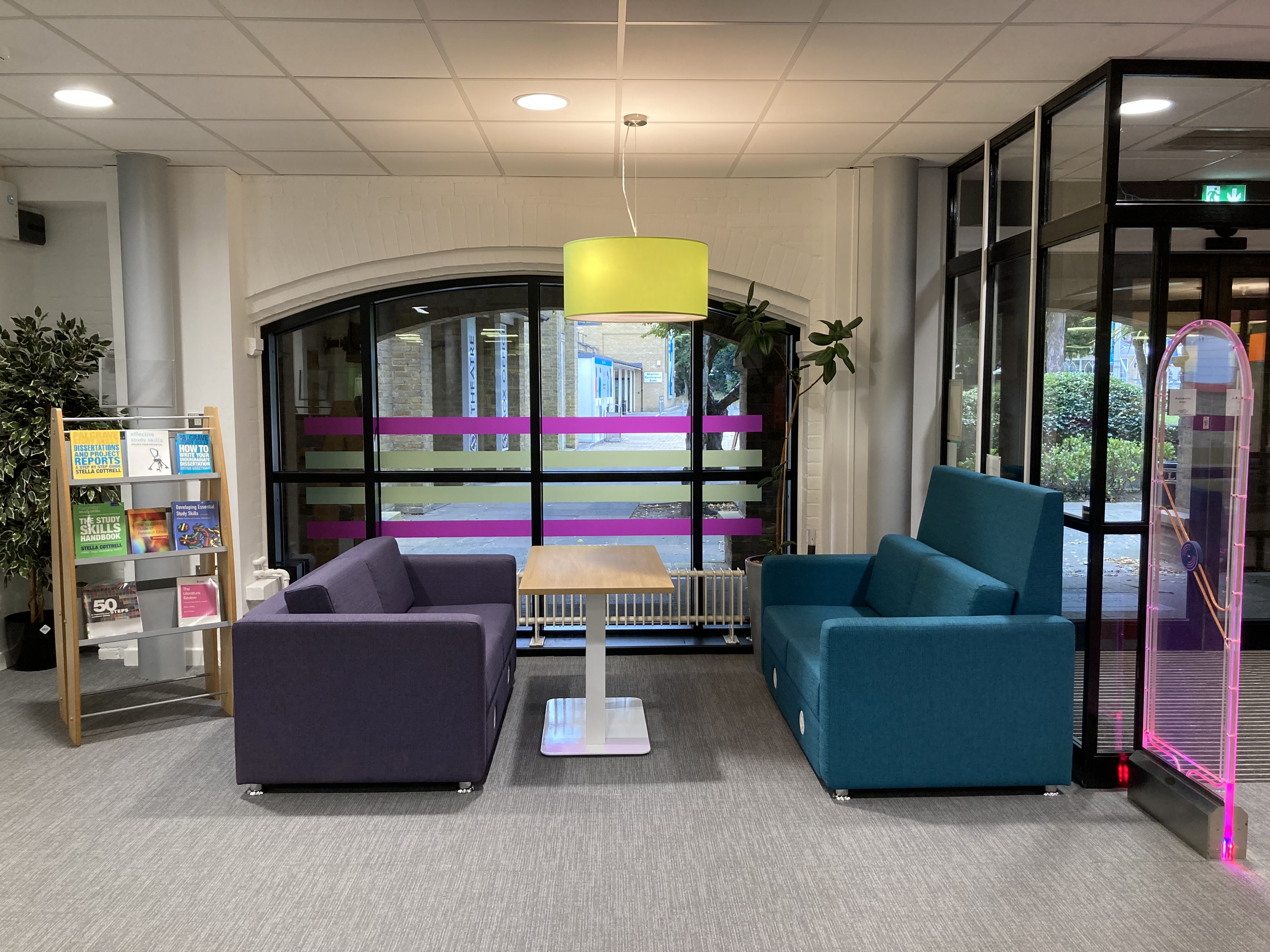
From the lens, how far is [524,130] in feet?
15.1

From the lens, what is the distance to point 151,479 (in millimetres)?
4480

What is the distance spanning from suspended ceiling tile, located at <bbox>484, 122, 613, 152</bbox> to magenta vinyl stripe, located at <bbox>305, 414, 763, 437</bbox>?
1716 mm

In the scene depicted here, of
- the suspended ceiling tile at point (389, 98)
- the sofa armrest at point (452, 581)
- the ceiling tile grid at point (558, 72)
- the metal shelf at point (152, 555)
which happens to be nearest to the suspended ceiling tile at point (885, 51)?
the ceiling tile grid at point (558, 72)

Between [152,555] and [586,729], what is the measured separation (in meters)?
2.30

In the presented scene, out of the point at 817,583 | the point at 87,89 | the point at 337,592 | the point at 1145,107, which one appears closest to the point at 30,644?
the point at 337,592

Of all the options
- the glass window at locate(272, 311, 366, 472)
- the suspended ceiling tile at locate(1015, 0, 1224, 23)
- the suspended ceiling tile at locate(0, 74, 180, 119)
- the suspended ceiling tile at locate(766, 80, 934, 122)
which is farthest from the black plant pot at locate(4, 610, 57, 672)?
the suspended ceiling tile at locate(1015, 0, 1224, 23)

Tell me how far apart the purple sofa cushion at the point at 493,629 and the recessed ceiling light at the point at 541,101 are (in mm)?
2274

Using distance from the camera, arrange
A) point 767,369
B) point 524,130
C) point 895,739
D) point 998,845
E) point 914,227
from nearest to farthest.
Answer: point 998,845 → point 895,739 → point 524,130 → point 914,227 → point 767,369

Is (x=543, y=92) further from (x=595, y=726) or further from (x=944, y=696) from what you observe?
(x=944, y=696)

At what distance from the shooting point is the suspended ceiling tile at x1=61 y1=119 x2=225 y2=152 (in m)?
4.47

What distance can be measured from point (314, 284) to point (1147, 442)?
4617 mm

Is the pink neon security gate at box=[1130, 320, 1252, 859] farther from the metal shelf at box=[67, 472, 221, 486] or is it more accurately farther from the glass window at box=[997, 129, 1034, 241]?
the metal shelf at box=[67, 472, 221, 486]

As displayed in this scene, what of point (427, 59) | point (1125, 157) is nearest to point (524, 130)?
point (427, 59)

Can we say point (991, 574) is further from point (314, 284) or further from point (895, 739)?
point (314, 284)
